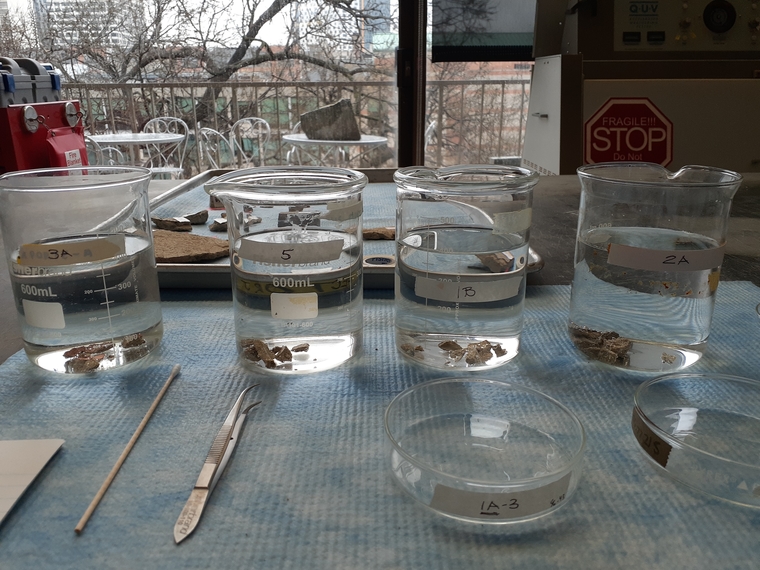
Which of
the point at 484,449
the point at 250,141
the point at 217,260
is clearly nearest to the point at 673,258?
the point at 484,449

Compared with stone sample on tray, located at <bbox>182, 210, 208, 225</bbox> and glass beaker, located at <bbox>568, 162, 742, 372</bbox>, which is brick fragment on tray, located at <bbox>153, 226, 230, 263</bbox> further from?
glass beaker, located at <bbox>568, 162, 742, 372</bbox>

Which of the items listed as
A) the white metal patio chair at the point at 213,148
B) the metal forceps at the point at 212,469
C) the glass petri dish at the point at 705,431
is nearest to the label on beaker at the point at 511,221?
the glass petri dish at the point at 705,431

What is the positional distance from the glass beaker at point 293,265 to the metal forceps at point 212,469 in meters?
0.10

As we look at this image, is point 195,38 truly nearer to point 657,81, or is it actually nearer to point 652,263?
point 657,81

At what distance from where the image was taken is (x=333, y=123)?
3422 millimetres

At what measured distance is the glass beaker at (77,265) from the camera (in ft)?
2.04

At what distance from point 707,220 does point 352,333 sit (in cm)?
42

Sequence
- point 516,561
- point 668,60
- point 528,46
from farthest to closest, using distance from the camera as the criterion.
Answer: point 528,46, point 668,60, point 516,561

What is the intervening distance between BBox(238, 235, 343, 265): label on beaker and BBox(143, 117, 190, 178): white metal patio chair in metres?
3.41

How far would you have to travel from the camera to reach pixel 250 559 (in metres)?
0.40

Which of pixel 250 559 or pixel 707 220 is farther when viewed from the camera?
pixel 707 220

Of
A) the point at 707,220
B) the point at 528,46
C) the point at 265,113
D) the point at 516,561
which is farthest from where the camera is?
the point at 265,113

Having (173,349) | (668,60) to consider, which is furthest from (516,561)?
(668,60)

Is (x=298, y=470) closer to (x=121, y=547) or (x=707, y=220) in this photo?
(x=121, y=547)
